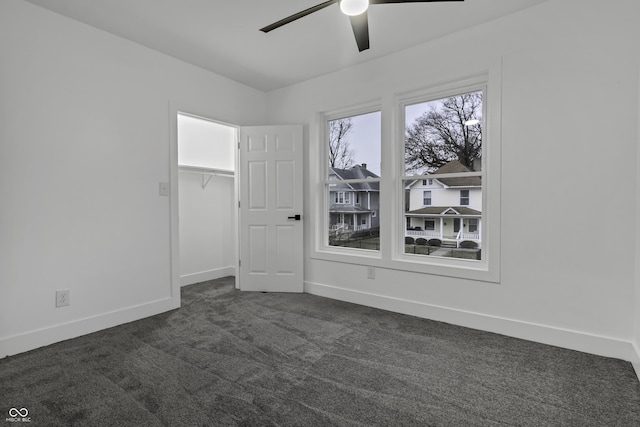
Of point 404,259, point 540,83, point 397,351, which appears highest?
point 540,83

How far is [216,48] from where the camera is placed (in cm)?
322

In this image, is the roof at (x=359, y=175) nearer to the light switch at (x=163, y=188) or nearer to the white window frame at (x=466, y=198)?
the white window frame at (x=466, y=198)

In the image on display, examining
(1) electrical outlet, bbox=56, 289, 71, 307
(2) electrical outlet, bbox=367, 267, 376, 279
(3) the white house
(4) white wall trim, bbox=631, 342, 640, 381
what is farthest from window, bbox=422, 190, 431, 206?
(1) electrical outlet, bbox=56, 289, 71, 307

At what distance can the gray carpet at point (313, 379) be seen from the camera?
5.52 ft

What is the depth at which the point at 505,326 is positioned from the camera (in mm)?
2709

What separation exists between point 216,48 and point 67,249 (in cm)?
234

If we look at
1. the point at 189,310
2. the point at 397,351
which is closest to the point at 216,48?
the point at 189,310

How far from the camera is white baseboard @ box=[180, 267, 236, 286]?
4387mm

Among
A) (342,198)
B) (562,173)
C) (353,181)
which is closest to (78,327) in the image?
(342,198)

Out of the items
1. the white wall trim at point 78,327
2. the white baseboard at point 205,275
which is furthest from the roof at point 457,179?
the white baseboard at point 205,275

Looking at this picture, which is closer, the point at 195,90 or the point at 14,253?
the point at 14,253

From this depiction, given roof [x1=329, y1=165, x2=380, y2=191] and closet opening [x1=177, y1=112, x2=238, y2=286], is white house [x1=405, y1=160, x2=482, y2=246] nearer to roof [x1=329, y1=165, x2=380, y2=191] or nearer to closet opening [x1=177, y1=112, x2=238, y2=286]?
roof [x1=329, y1=165, x2=380, y2=191]

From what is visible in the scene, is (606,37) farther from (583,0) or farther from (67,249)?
(67,249)

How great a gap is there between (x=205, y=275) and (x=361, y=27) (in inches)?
152
